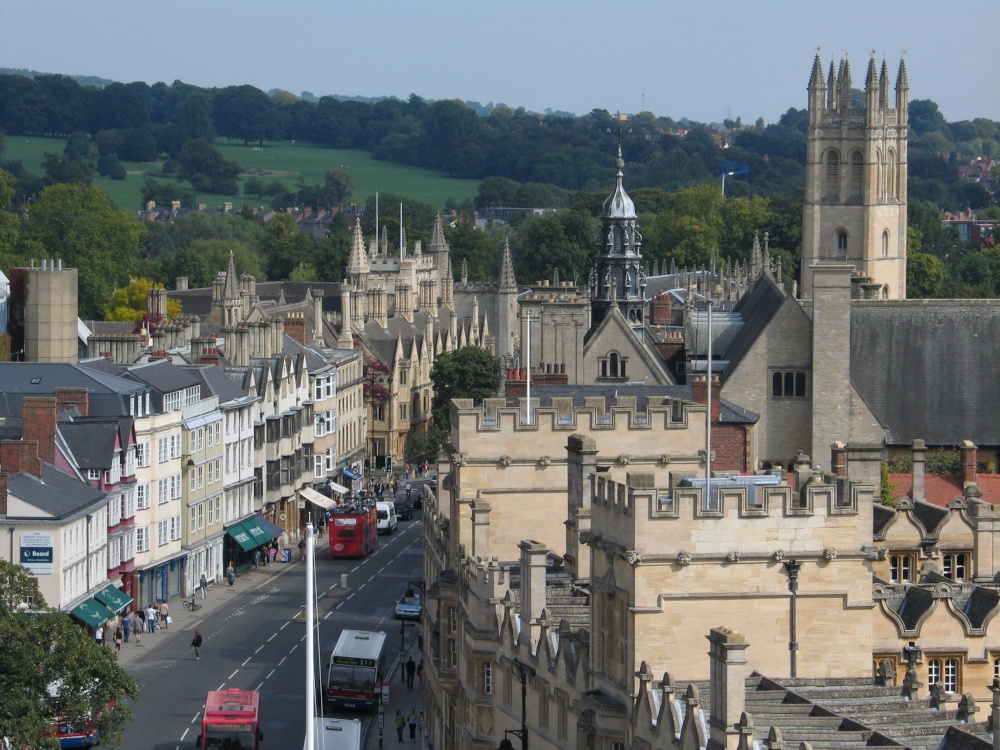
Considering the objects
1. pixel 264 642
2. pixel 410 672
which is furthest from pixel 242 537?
pixel 410 672

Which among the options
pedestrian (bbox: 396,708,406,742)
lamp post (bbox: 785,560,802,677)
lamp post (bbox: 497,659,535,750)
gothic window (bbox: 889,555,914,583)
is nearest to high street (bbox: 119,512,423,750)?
pedestrian (bbox: 396,708,406,742)

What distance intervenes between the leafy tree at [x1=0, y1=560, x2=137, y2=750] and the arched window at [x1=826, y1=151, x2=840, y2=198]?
109m

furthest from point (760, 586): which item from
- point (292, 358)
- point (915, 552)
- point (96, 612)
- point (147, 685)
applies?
point (292, 358)

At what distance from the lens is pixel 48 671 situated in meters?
60.8

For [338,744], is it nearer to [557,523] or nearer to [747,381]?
[557,523]

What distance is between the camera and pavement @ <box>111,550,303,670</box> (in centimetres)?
8988

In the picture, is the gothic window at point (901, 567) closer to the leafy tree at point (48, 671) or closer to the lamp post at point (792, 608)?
the lamp post at point (792, 608)

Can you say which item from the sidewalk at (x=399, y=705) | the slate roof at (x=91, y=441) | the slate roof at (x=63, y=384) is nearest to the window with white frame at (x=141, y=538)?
the slate roof at (x=63, y=384)

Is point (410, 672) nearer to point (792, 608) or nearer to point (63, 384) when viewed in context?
point (63, 384)

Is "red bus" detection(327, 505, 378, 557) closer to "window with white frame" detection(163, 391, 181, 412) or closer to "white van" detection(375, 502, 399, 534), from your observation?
"white van" detection(375, 502, 399, 534)

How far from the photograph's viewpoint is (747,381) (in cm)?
9512

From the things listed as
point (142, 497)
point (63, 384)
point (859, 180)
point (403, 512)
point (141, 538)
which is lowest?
point (403, 512)

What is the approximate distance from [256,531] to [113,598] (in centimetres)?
2122

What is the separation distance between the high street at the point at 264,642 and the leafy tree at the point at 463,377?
40.7 meters
